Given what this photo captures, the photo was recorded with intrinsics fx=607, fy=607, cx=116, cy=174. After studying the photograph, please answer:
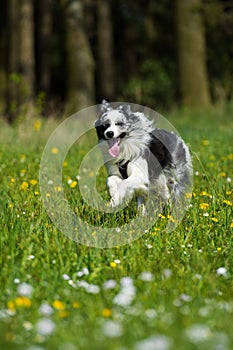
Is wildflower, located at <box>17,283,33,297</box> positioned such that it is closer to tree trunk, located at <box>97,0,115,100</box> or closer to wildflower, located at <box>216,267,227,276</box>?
wildflower, located at <box>216,267,227,276</box>

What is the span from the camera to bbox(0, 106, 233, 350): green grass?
8.73 ft

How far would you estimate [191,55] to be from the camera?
17016mm

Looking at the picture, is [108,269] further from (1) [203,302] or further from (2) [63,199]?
(2) [63,199]

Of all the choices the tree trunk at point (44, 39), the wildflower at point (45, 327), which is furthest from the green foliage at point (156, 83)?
the wildflower at point (45, 327)

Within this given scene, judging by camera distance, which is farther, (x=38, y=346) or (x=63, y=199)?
(x=63, y=199)

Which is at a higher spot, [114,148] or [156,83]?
[156,83]

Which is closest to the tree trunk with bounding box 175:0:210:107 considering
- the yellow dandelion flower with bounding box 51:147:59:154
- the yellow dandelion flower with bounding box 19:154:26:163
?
the yellow dandelion flower with bounding box 51:147:59:154

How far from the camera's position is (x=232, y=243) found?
4.23 m

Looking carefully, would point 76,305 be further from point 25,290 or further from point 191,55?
point 191,55

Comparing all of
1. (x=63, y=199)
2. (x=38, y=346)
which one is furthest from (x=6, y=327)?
(x=63, y=199)

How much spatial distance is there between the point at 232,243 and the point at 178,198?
1.30 metres

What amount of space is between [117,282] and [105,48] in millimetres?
18375

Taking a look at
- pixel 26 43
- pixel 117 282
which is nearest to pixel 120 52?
pixel 26 43

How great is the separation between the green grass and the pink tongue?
51 cm
